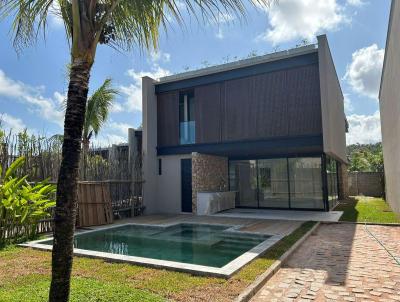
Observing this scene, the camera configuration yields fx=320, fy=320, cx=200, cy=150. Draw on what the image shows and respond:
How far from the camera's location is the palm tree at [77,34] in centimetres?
322

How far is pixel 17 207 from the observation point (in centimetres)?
827

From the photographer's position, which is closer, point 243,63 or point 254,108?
point 254,108

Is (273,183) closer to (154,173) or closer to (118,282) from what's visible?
(154,173)

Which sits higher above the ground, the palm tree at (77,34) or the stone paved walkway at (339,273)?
the palm tree at (77,34)

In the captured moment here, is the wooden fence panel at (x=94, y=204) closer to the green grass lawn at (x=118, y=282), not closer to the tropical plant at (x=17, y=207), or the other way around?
the tropical plant at (x=17, y=207)

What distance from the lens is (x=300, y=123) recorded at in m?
12.6

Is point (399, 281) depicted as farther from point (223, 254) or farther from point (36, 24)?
point (36, 24)

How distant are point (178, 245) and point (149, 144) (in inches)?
299

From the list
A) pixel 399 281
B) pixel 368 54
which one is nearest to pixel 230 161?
pixel 368 54

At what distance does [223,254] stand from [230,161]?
10267 mm

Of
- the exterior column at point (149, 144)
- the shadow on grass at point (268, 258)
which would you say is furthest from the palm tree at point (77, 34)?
the exterior column at point (149, 144)

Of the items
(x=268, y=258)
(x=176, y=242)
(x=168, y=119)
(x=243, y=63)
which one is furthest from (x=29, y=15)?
(x=168, y=119)

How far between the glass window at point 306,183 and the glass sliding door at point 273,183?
0.34 m

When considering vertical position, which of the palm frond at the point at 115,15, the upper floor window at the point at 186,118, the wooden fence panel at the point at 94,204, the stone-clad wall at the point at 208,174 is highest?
the upper floor window at the point at 186,118
